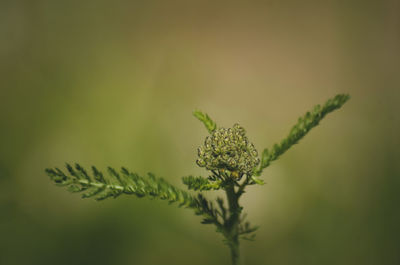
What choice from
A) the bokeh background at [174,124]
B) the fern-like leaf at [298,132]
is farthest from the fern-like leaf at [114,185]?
the bokeh background at [174,124]

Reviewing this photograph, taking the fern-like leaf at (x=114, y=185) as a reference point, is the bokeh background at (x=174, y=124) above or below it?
above

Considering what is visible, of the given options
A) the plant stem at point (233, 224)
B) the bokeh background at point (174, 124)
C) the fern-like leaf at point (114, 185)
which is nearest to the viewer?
the fern-like leaf at point (114, 185)

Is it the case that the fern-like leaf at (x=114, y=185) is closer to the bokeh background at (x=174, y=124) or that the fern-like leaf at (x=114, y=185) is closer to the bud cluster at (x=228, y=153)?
the bud cluster at (x=228, y=153)

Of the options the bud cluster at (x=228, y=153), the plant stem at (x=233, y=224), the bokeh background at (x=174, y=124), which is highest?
the bokeh background at (x=174, y=124)

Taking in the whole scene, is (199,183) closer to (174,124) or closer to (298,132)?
(298,132)

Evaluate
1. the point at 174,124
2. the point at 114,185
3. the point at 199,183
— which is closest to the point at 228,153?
the point at 199,183

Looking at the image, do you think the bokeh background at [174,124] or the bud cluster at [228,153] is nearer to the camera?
the bud cluster at [228,153]

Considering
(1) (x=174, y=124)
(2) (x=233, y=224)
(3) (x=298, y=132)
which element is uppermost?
(1) (x=174, y=124)

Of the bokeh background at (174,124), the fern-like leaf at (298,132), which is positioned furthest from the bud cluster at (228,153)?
the bokeh background at (174,124)

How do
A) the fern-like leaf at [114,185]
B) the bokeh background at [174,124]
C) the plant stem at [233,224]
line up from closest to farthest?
the fern-like leaf at [114,185], the plant stem at [233,224], the bokeh background at [174,124]

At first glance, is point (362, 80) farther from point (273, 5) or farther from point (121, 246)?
point (121, 246)
